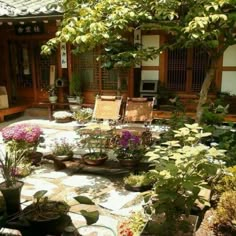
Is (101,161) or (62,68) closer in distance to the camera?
(101,161)

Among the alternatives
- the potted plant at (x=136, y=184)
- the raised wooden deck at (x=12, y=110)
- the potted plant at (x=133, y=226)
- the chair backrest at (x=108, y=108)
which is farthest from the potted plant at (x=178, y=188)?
the raised wooden deck at (x=12, y=110)

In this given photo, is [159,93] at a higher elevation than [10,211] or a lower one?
higher

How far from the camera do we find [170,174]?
10.3 ft

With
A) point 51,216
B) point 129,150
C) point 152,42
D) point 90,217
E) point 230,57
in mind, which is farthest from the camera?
point 152,42

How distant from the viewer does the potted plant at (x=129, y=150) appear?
5371 millimetres

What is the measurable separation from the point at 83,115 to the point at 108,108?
3.16 feet

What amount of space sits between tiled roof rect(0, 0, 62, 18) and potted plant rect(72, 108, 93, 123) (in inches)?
103

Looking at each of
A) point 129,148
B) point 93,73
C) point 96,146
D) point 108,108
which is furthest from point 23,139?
point 93,73

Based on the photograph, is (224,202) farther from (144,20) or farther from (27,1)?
(27,1)

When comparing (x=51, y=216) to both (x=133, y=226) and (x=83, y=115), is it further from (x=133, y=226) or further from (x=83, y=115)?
(x=83, y=115)

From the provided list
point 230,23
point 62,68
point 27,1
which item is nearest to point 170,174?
point 230,23

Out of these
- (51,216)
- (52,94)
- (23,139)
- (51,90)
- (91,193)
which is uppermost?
(51,90)

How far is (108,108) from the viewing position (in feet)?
26.7

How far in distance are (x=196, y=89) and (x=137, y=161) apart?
4.44 metres
